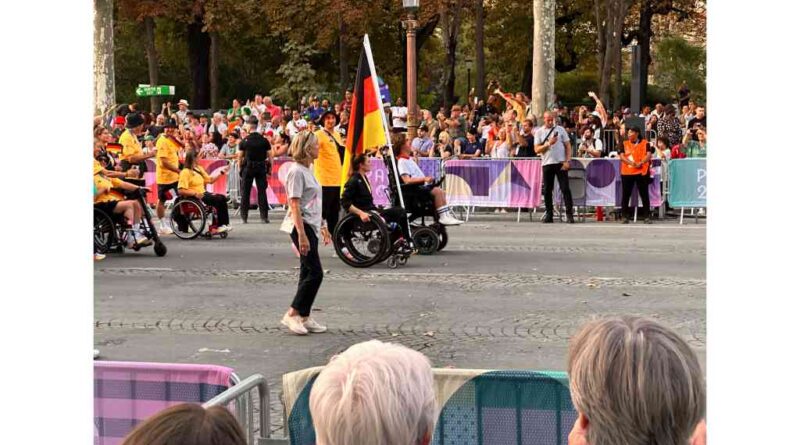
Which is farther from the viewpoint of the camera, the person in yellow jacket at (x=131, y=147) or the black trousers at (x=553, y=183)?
the black trousers at (x=553, y=183)

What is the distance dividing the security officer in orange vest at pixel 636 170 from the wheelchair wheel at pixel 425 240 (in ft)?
17.8

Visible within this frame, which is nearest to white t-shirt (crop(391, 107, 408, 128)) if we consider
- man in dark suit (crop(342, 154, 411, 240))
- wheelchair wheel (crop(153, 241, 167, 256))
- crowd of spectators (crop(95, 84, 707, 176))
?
crowd of spectators (crop(95, 84, 707, 176))

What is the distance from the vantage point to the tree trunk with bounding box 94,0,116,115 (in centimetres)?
3291

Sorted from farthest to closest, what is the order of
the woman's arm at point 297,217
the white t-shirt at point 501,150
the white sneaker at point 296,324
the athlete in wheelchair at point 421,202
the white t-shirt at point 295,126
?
1. the white t-shirt at point 295,126
2. the white t-shirt at point 501,150
3. the athlete in wheelchair at point 421,202
4. the white sneaker at point 296,324
5. the woman's arm at point 297,217

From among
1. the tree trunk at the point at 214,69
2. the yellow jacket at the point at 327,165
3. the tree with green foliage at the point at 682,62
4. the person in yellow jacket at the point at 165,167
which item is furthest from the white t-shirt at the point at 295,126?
the tree with green foliage at the point at 682,62

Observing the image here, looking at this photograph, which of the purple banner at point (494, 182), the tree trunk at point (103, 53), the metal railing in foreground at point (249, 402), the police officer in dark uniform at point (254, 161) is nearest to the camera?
the metal railing in foreground at point (249, 402)

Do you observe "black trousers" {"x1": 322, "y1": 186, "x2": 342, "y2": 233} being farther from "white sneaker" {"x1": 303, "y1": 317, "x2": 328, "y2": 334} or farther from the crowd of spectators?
"white sneaker" {"x1": 303, "y1": 317, "x2": 328, "y2": 334}

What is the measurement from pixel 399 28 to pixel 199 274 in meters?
39.4

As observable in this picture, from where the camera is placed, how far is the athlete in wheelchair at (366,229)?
45.1 ft

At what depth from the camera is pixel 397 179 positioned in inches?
590

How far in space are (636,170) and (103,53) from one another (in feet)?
59.8

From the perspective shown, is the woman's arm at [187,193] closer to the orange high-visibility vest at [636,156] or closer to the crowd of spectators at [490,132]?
the crowd of spectators at [490,132]

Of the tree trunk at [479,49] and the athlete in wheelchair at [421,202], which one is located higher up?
Answer: the tree trunk at [479,49]
